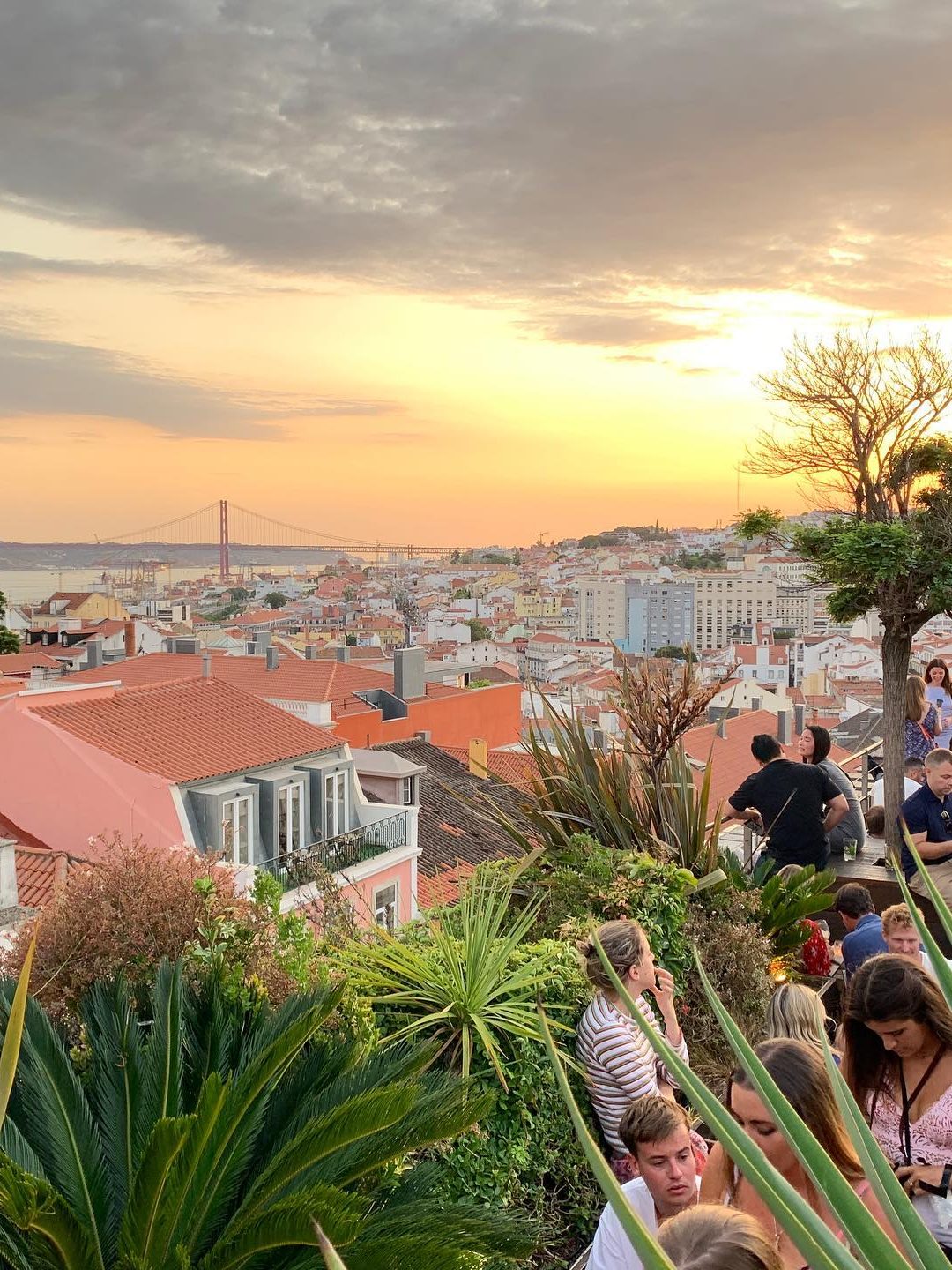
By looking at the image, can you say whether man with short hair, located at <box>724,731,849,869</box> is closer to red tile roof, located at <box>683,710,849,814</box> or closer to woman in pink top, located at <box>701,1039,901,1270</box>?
woman in pink top, located at <box>701,1039,901,1270</box>

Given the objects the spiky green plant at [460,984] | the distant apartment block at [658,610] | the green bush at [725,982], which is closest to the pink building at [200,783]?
the green bush at [725,982]

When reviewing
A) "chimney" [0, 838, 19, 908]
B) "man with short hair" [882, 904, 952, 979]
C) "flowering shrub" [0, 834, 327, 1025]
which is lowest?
"chimney" [0, 838, 19, 908]

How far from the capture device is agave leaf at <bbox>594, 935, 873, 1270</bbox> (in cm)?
89

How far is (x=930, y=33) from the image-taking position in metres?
11.5

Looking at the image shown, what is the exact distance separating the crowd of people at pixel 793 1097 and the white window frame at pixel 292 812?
16559 millimetres

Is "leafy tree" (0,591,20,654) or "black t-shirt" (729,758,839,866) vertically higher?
"black t-shirt" (729,758,839,866)

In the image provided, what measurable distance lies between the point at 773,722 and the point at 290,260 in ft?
161

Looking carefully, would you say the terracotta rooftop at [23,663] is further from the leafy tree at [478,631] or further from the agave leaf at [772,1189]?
the leafy tree at [478,631]

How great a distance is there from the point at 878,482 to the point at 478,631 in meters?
134

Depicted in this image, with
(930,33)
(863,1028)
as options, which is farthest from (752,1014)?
(930,33)

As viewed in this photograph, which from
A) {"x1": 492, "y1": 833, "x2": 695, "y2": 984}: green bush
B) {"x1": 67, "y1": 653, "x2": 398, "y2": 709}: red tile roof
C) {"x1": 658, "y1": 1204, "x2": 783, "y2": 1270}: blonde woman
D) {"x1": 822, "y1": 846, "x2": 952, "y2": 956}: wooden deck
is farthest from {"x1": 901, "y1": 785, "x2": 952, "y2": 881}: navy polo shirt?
{"x1": 67, "y1": 653, "x2": 398, "y2": 709}: red tile roof

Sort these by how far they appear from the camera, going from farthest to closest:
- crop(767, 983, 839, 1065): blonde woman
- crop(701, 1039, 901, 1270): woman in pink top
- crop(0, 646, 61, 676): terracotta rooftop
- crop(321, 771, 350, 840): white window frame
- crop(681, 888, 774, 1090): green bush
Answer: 1. crop(0, 646, 61, 676): terracotta rooftop
2. crop(321, 771, 350, 840): white window frame
3. crop(681, 888, 774, 1090): green bush
4. crop(767, 983, 839, 1065): blonde woman
5. crop(701, 1039, 901, 1270): woman in pink top

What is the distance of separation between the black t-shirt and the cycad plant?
300cm

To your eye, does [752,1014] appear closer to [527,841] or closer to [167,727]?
[527,841]
